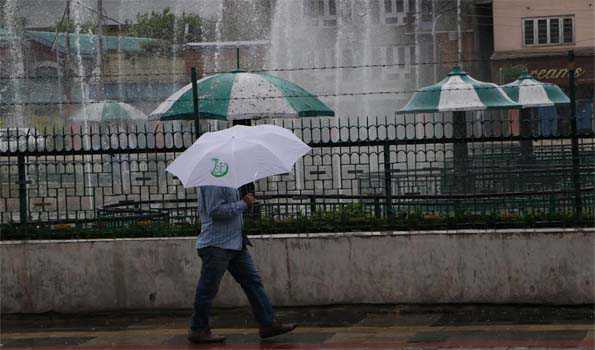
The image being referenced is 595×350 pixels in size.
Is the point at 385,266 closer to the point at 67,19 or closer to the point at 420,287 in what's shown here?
the point at 420,287

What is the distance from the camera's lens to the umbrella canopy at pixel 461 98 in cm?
2341

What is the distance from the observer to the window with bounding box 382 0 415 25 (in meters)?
48.9

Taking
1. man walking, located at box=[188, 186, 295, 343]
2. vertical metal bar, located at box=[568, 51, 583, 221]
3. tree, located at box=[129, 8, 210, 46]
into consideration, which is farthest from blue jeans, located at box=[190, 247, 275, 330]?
tree, located at box=[129, 8, 210, 46]

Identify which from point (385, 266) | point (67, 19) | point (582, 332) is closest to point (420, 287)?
point (385, 266)

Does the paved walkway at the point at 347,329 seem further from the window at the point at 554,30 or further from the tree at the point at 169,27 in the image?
the window at the point at 554,30

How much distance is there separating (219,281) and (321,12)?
3660 cm

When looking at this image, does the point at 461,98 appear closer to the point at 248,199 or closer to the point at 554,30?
the point at 248,199

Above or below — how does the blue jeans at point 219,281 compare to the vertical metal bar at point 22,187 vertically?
below

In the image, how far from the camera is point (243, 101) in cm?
1705

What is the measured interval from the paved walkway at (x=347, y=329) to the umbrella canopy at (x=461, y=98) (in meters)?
11.2

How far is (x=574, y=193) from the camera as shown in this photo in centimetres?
1218

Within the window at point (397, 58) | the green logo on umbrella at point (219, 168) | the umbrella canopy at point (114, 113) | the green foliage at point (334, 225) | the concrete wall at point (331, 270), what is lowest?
the concrete wall at point (331, 270)

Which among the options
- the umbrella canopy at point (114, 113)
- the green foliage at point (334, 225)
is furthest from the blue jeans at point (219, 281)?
the umbrella canopy at point (114, 113)

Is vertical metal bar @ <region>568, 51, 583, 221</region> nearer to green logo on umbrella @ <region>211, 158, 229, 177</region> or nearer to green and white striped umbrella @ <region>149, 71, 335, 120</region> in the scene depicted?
green logo on umbrella @ <region>211, 158, 229, 177</region>
